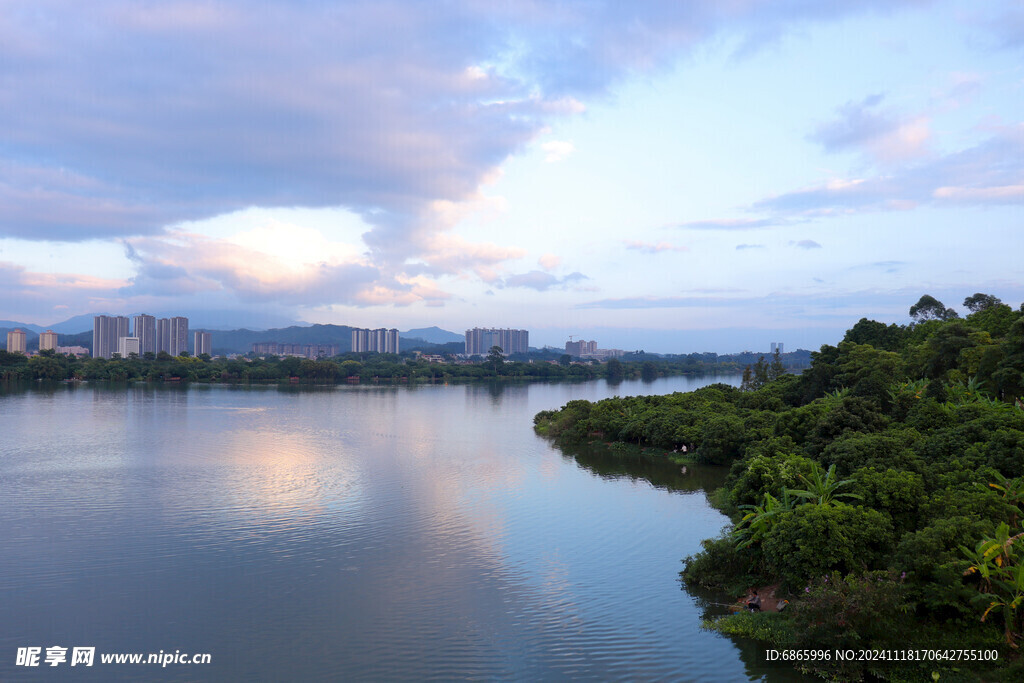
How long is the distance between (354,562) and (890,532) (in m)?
10.3

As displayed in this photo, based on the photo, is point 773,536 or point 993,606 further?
point 773,536

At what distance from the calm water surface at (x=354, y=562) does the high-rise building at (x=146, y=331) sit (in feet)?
531

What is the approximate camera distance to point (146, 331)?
172m

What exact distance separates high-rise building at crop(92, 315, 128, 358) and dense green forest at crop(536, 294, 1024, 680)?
6888 inches

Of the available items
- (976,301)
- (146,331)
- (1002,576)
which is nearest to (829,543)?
(1002,576)

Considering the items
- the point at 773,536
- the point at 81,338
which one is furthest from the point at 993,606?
the point at 81,338

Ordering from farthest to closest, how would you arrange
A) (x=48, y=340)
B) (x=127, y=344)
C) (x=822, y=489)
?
1. (x=127, y=344)
2. (x=48, y=340)
3. (x=822, y=489)

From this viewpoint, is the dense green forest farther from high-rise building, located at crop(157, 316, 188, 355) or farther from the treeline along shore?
high-rise building, located at crop(157, 316, 188, 355)

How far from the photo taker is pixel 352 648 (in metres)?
9.74

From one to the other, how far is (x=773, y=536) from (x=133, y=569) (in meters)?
12.5

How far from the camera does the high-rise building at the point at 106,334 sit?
158 meters

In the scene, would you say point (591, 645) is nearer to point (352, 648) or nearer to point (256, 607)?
point (352, 648)

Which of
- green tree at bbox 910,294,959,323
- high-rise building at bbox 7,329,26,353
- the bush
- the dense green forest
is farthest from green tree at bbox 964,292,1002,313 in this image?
high-rise building at bbox 7,329,26,353

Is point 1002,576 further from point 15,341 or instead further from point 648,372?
point 15,341
